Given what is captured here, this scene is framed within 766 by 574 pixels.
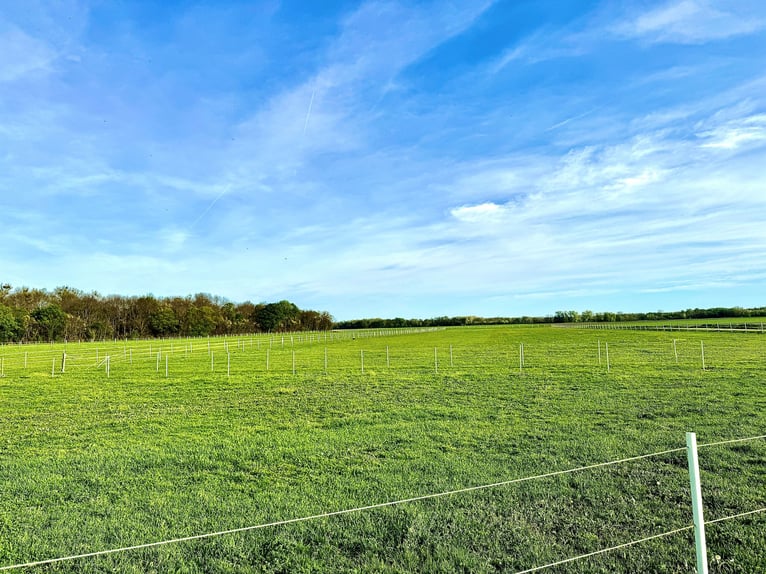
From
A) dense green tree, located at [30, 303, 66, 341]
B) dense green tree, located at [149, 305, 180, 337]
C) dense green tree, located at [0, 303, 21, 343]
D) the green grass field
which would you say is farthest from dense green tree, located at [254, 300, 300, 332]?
the green grass field

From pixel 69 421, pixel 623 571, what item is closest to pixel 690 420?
pixel 623 571

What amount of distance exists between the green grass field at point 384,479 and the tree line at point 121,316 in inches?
2862

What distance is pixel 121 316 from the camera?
88.0 m

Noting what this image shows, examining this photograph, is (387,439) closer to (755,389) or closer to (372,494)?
(372,494)

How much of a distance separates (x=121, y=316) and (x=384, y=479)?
94377mm

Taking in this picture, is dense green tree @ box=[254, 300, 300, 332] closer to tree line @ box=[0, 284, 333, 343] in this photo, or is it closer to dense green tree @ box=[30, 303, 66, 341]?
tree line @ box=[0, 284, 333, 343]

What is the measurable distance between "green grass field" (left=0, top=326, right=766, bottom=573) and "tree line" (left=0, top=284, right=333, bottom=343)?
72.7 meters

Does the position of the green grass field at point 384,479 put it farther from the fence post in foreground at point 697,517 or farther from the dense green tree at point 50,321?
the dense green tree at point 50,321

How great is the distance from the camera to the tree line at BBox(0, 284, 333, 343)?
73.9 meters

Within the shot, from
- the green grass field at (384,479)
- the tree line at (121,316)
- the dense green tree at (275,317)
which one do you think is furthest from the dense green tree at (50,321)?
the green grass field at (384,479)

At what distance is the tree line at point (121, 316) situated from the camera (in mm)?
73938

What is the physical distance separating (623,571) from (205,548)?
3.93 m

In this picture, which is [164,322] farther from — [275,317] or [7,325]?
[275,317]

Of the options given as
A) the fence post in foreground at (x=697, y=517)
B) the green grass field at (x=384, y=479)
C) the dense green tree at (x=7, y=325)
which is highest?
the dense green tree at (x=7, y=325)
